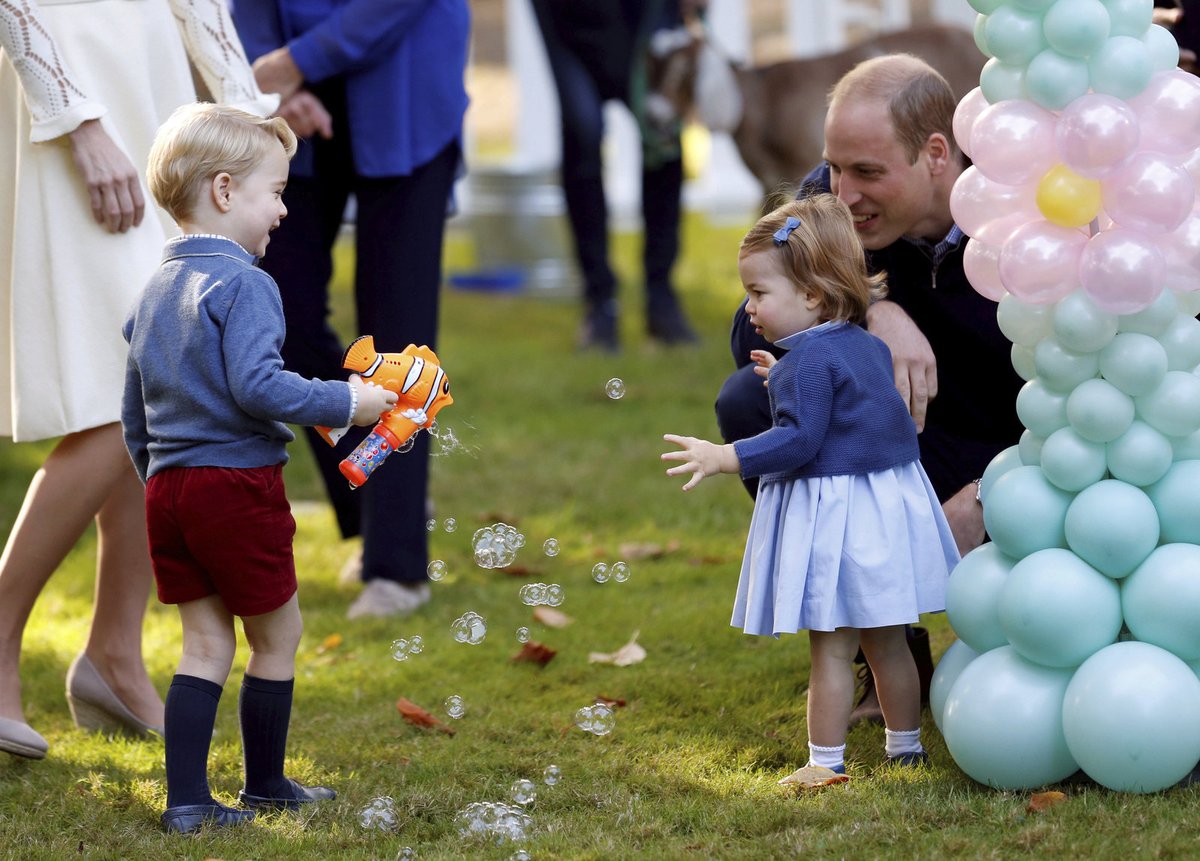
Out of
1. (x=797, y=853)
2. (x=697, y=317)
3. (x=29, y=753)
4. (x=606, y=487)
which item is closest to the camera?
(x=797, y=853)

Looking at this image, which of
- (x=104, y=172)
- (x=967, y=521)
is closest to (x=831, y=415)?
(x=967, y=521)

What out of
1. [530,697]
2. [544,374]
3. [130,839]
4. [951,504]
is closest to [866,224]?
[951,504]

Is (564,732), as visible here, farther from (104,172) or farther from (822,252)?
(104,172)

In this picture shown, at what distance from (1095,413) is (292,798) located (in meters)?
1.49

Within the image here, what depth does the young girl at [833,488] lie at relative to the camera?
257cm

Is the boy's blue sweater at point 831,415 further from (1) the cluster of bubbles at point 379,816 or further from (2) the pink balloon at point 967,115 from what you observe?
(1) the cluster of bubbles at point 379,816

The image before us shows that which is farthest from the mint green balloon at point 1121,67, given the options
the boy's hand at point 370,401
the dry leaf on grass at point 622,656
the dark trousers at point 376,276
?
the dark trousers at point 376,276

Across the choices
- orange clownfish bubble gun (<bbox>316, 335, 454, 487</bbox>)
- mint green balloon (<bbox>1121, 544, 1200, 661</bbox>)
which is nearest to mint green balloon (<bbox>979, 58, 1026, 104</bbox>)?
mint green balloon (<bbox>1121, 544, 1200, 661</bbox>)

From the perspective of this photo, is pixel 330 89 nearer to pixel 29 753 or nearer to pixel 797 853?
Answer: pixel 29 753

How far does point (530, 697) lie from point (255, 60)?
5.70ft

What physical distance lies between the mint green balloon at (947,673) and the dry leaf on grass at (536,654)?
1.02 meters

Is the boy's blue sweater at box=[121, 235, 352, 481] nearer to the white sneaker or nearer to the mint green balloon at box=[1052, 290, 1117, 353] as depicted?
the mint green balloon at box=[1052, 290, 1117, 353]

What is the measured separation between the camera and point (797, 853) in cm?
226

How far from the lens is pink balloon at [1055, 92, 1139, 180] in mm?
2355
